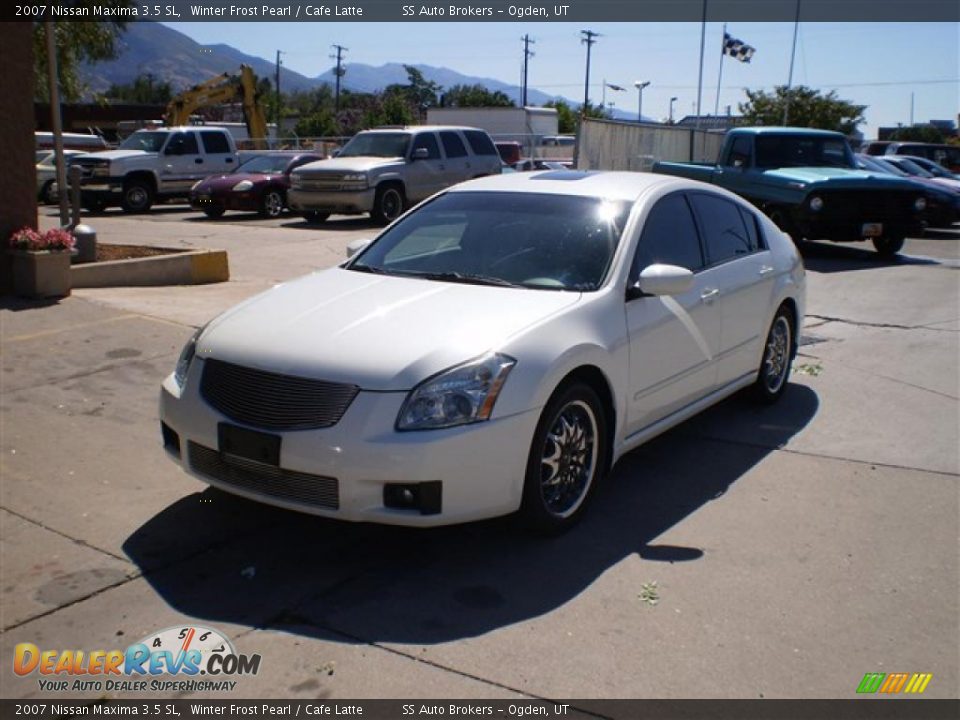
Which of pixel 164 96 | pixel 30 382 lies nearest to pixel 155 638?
pixel 30 382

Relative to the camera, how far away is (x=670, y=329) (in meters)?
5.47

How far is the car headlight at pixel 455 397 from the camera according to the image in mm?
4164

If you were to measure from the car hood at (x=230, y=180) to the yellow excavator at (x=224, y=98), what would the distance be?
11013mm

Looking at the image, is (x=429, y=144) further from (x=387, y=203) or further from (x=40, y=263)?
(x=40, y=263)

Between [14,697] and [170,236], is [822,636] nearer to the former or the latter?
[14,697]

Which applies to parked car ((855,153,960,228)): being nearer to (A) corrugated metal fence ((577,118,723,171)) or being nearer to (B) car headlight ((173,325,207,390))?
(A) corrugated metal fence ((577,118,723,171))

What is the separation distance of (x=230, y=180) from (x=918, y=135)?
5535cm

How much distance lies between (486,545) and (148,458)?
7.44ft

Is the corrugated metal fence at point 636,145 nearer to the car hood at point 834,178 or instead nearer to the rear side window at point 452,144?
the rear side window at point 452,144

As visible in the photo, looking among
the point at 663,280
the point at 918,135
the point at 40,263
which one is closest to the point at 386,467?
the point at 663,280

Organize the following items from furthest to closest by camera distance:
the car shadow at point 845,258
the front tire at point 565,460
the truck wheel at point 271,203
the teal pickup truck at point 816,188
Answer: the truck wheel at point 271,203
the car shadow at point 845,258
the teal pickup truck at point 816,188
the front tire at point 565,460

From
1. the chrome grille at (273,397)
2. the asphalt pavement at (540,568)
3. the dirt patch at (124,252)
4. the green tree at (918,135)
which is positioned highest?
the green tree at (918,135)

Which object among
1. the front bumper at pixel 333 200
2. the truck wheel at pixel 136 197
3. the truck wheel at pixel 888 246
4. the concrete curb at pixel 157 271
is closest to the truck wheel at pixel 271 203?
the front bumper at pixel 333 200

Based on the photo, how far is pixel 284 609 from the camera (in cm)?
404
